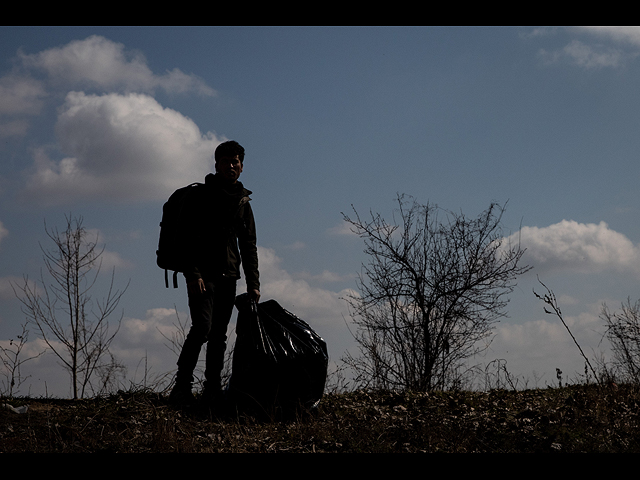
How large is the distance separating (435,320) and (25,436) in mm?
5691

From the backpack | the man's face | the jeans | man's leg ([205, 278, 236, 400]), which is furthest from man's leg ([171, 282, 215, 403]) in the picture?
the man's face

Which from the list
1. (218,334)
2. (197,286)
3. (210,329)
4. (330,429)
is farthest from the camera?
(218,334)

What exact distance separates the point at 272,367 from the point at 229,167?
1.66 meters

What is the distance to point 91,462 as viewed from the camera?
209 centimetres

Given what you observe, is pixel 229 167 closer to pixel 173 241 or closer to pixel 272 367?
pixel 173 241

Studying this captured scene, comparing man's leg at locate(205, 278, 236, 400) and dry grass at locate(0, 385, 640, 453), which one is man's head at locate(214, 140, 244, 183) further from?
dry grass at locate(0, 385, 640, 453)

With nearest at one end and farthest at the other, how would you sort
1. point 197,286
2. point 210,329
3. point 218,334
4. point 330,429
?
point 330,429
point 197,286
point 210,329
point 218,334

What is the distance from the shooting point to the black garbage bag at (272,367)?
14.0 ft

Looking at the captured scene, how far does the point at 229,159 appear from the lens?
445 centimetres

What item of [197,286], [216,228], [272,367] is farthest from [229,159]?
[272,367]

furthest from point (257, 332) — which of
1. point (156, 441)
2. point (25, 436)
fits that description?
point (25, 436)

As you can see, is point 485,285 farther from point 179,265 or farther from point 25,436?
point 25,436

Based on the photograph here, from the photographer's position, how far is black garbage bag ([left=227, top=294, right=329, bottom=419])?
4.27 metres

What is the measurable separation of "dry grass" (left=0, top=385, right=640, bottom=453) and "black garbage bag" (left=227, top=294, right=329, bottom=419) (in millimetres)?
142
